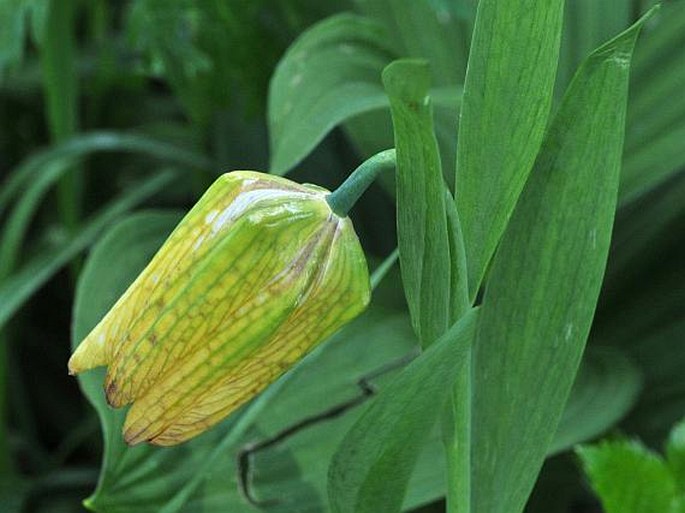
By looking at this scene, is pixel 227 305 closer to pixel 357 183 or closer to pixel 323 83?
pixel 357 183

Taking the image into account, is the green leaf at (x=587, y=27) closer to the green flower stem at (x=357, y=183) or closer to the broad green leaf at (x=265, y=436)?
the broad green leaf at (x=265, y=436)

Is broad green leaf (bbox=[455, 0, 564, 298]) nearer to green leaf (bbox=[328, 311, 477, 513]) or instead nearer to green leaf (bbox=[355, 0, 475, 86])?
green leaf (bbox=[328, 311, 477, 513])

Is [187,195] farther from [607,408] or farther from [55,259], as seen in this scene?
[607,408]

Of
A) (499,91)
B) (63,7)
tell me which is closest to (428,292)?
(499,91)

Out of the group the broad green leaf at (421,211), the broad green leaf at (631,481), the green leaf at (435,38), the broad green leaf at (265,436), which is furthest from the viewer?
the green leaf at (435,38)

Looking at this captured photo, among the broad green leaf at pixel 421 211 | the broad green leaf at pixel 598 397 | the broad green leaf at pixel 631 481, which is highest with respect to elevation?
the broad green leaf at pixel 421 211

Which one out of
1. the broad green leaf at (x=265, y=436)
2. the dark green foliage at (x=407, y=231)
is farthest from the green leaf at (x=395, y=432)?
the broad green leaf at (x=265, y=436)
